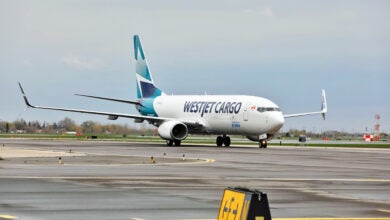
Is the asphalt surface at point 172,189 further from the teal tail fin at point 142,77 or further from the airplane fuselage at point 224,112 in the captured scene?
the teal tail fin at point 142,77

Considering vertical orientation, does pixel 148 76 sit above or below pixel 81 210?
above

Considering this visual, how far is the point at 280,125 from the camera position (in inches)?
2625

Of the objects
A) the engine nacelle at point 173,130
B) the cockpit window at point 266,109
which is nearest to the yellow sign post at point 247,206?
the cockpit window at point 266,109

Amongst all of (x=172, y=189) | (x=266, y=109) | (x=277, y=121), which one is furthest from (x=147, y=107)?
(x=172, y=189)

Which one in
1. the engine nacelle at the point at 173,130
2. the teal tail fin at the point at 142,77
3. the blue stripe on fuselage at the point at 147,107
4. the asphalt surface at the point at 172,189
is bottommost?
the asphalt surface at the point at 172,189

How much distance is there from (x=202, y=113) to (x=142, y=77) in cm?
1330

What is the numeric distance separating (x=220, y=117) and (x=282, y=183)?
4406cm

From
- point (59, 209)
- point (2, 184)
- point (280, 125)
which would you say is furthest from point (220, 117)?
point (59, 209)

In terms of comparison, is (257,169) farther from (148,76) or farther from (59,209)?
(148,76)

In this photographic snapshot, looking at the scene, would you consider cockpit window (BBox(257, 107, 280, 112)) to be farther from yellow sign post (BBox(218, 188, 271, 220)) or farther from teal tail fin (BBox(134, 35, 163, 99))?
yellow sign post (BBox(218, 188, 271, 220))

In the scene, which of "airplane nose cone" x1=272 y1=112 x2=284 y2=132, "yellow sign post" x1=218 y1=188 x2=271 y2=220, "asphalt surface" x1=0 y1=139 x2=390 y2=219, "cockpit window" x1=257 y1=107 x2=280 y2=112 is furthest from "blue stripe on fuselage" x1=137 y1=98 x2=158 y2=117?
"yellow sign post" x1=218 y1=188 x2=271 y2=220

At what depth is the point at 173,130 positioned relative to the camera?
7200cm

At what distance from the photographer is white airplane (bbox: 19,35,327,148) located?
67.2m

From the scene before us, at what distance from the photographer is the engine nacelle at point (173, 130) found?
7137cm
